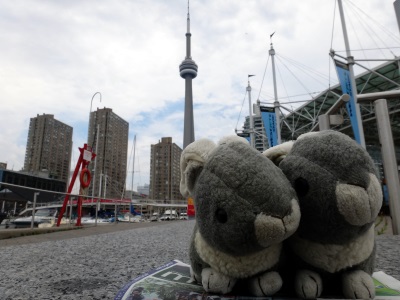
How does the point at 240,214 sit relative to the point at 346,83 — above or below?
below

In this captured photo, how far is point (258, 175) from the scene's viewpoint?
102 centimetres

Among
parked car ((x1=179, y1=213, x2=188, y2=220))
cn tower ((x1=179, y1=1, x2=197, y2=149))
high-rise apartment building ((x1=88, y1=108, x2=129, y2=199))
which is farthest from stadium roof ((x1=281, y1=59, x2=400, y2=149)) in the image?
high-rise apartment building ((x1=88, y1=108, x2=129, y2=199))

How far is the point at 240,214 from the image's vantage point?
99 cm

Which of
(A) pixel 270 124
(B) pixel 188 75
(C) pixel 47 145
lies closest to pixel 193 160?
(A) pixel 270 124

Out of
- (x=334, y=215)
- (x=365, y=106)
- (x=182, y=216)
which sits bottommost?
(x=182, y=216)

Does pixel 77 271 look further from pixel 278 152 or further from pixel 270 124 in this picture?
pixel 270 124

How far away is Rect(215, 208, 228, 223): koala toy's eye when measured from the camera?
3.34ft

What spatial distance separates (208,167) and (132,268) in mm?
1377

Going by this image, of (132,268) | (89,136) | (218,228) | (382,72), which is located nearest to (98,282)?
(132,268)

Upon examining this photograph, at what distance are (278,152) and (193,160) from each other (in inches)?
17.7

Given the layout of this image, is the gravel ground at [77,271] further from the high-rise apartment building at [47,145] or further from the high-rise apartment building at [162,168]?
the high-rise apartment building at [162,168]

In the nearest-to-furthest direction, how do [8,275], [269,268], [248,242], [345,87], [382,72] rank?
1. [248,242]
2. [269,268]
3. [8,275]
4. [345,87]
5. [382,72]

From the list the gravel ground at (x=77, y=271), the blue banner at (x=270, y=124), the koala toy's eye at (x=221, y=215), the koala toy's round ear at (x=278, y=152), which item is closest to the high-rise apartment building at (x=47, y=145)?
the blue banner at (x=270, y=124)

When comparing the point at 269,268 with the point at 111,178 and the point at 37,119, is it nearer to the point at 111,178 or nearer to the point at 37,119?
the point at 111,178
